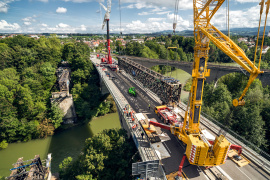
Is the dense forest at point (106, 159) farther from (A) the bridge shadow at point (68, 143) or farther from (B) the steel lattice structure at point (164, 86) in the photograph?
(B) the steel lattice structure at point (164, 86)

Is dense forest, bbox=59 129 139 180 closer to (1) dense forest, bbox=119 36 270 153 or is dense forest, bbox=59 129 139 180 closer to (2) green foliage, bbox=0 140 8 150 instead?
(1) dense forest, bbox=119 36 270 153

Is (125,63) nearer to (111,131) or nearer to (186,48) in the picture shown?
(111,131)

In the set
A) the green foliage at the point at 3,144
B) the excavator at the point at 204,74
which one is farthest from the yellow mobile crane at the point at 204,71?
the green foliage at the point at 3,144

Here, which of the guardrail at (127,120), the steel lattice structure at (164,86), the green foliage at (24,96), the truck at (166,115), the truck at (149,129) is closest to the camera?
the guardrail at (127,120)

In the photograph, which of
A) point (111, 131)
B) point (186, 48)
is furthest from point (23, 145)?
point (186, 48)

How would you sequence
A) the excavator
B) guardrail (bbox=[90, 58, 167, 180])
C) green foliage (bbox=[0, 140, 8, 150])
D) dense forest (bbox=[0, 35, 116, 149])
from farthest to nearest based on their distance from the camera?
dense forest (bbox=[0, 35, 116, 149]) < green foliage (bbox=[0, 140, 8, 150]) < guardrail (bbox=[90, 58, 167, 180]) < the excavator

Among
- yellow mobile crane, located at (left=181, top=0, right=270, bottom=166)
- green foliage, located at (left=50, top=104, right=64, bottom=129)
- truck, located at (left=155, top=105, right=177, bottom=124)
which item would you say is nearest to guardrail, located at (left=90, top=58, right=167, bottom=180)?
yellow mobile crane, located at (left=181, top=0, right=270, bottom=166)

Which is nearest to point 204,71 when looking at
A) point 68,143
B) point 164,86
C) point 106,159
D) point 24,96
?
point 164,86
